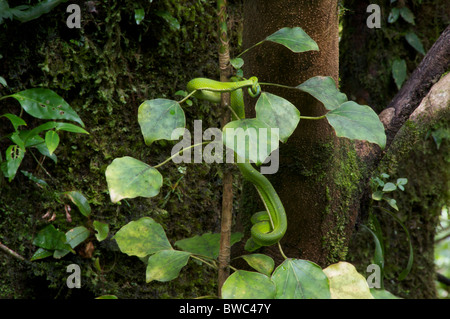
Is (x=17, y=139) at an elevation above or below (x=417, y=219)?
above

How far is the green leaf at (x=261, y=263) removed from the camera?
93 centimetres

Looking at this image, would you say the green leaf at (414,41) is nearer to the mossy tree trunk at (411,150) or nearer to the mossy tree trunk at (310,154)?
the mossy tree trunk at (411,150)

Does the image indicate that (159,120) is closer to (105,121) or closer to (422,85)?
(105,121)

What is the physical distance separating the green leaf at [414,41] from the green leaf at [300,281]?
4.60 feet

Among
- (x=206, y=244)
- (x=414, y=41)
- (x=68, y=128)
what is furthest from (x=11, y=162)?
(x=414, y=41)

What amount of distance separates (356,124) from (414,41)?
1215mm

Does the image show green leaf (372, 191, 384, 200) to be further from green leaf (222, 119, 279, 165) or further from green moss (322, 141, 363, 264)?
green leaf (222, 119, 279, 165)

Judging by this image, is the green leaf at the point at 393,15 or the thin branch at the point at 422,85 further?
the green leaf at the point at 393,15

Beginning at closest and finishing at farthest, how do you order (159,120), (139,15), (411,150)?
(159,120), (139,15), (411,150)

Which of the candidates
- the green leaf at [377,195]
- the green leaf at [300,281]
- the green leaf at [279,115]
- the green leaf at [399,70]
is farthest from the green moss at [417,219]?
the green leaf at [279,115]

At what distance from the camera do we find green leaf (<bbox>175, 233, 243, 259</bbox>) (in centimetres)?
105

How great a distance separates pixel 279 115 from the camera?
2.71 ft

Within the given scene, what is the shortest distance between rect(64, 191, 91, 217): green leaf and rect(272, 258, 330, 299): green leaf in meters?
0.68

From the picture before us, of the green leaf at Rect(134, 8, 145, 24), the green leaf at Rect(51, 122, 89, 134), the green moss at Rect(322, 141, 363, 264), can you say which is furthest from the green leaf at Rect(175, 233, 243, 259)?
the green leaf at Rect(134, 8, 145, 24)
